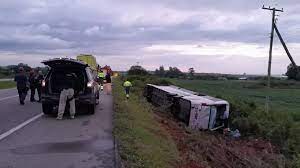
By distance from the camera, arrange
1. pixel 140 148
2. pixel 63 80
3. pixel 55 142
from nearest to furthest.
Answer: pixel 140 148
pixel 55 142
pixel 63 80

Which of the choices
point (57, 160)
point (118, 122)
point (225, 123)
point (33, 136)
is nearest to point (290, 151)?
point (225, 123)

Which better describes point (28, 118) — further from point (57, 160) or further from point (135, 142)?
point (57, 160)

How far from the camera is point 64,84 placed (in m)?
16.5

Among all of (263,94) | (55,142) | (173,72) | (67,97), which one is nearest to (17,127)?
(67,97)

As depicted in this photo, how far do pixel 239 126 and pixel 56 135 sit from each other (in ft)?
45.4

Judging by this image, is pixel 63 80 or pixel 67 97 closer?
pixel 67 97

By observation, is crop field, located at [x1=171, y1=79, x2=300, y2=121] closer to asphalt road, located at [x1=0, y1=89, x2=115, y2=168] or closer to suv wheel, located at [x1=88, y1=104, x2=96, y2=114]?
suv wheel, located at [x1=88, y1=104, x2=96, y2=114]

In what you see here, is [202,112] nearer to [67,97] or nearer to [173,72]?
[67,97]

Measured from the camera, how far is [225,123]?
75.1ft

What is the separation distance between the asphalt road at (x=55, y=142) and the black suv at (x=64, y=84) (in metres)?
0.52

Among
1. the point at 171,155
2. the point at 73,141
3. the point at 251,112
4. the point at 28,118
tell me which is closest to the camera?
the point at 171,155

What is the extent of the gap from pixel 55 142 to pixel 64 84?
5.52 meters

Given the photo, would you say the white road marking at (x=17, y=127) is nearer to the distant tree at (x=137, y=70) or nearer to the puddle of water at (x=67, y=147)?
the puddle of water at (x=67, y=147)

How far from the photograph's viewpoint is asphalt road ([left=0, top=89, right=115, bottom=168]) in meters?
8.95
